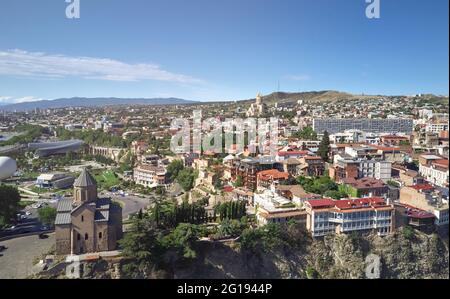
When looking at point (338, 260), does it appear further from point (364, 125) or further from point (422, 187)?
point (364, 125)

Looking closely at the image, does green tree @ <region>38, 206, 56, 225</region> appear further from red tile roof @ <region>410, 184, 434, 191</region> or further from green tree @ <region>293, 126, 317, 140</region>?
green tree @ <region>293, 126, 317, 140</region>

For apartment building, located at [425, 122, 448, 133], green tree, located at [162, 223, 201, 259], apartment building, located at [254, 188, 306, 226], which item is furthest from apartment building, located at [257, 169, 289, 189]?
apartment building, located at [425, 122, 448, 133]

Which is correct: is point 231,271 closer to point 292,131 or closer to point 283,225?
point 283,225

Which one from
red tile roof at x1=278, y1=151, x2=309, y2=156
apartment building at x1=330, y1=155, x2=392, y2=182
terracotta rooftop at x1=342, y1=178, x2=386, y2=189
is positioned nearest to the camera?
terracotta rooftop at x1=342, y1=178, x2=386, y2=189

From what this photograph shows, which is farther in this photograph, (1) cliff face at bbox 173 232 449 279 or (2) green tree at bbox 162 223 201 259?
(1) cliff face at bbox 173 232 449 279

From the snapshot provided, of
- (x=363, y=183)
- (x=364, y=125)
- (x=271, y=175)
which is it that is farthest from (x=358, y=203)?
(x=364, y=125)

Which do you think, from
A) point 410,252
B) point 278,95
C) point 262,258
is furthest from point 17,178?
point 278,95
